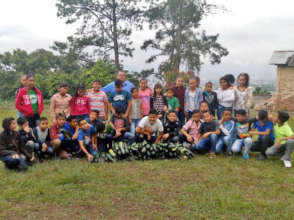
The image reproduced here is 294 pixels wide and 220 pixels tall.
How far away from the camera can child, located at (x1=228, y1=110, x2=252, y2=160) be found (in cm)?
568

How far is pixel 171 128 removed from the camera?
20.2 ft

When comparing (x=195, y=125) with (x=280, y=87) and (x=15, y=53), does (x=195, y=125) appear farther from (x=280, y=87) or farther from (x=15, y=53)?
(x=15, y=53)

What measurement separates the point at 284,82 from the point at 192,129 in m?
14.0

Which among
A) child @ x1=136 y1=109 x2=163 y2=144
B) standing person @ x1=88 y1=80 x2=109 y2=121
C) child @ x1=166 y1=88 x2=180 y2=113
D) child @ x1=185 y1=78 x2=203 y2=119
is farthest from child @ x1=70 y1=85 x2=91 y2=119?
child @ x1=185 y1=78 x2=203 y2=119

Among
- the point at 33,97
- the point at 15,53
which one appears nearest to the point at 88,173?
the point at 33,97

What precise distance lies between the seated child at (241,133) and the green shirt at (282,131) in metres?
0.49

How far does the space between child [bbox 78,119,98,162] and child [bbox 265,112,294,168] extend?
3.31 meters

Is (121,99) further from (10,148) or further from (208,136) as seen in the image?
(10,148)

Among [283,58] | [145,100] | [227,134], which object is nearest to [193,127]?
[227,134]

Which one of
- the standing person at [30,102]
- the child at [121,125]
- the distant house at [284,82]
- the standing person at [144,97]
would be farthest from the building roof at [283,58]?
the standing person at [30,102]

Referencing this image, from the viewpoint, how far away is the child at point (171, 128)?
6.12 metres

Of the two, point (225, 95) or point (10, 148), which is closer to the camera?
point (10, 148)

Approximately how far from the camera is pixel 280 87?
702 inches

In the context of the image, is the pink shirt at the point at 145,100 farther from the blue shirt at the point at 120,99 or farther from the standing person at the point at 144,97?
the blue shirt at the point at 120,99
